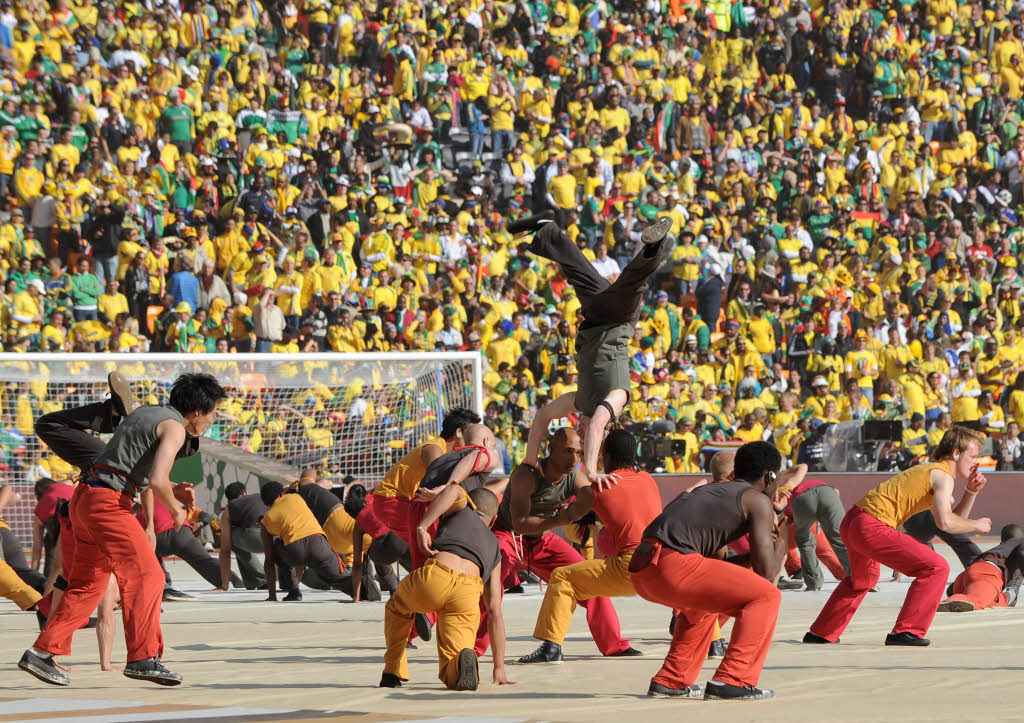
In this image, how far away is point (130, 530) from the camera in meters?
8.38

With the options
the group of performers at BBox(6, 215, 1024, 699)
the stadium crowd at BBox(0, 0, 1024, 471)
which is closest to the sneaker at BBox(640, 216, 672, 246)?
the group of performers at BBox(6, 215, 1024, 699)

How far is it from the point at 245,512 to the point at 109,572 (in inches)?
283

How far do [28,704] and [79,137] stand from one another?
17.0 meters

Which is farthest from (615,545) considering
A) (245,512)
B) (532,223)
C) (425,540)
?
(245,512)

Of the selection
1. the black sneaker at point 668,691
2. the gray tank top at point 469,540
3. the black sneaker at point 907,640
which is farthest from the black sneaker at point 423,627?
the black sneaker at point 907,640

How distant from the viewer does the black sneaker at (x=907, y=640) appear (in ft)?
33.5

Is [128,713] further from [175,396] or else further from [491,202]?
[491,202]

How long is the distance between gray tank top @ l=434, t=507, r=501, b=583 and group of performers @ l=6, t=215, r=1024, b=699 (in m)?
0.01

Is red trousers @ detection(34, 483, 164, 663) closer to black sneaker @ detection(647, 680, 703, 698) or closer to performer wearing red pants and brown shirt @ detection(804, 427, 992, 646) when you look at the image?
black sneaker @ detection(647, 680, 703, 698)

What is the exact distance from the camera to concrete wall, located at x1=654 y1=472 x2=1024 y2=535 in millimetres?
21531

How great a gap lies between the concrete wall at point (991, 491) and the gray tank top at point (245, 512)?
694 centimetres

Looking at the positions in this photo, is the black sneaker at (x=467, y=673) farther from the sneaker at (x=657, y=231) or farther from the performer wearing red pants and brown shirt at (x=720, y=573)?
the sneaker at (x=657, y=231)

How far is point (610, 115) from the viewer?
28.2m

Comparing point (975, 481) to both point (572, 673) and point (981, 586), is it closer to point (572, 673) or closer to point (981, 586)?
point (572, 673)
